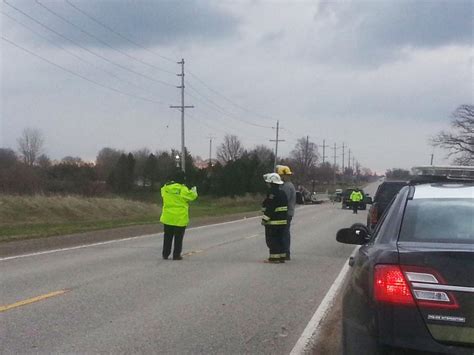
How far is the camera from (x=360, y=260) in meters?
4.22

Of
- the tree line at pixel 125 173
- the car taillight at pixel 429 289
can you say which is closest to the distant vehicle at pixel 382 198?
the car taillight at pixel 429 289

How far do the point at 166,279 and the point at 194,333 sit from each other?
3.73 m

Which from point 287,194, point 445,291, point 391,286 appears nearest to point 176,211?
point 287,194

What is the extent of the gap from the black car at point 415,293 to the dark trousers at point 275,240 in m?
8.31

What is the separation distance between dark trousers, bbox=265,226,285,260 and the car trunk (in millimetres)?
8974

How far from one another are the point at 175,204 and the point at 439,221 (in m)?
9.11

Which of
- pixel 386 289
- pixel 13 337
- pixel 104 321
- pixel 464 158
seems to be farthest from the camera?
pixel 464 158

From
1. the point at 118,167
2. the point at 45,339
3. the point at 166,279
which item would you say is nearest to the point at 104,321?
the point at 45,339

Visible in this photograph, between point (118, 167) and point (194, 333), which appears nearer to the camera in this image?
point (194, 333)

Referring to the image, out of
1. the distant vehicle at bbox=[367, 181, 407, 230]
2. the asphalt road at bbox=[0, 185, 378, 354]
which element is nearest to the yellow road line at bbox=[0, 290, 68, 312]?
the asphalt road at bbox=[0, 185, 378, 354]

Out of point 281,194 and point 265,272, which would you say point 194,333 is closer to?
point 265,272

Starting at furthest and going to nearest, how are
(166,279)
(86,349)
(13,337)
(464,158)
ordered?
(464,158)
(166,279)
(13,337)
(86,349)

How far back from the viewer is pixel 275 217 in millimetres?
12516

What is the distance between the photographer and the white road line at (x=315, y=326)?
612cm
